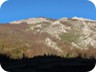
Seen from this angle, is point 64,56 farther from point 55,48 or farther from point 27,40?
point 27,40

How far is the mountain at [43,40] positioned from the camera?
1066 cm

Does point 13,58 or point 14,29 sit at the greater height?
point 14,29

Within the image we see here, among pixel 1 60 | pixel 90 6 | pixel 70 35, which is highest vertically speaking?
pixel 90 6

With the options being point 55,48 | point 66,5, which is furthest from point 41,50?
point 66,5

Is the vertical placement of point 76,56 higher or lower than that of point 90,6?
lower

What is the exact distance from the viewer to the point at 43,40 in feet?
35.1

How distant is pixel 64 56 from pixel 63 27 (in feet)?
2.35

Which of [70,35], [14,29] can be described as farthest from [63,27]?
[14,29]

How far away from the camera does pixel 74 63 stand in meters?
11.0

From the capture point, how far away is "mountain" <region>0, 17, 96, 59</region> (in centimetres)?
1066

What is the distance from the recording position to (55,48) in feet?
35.3

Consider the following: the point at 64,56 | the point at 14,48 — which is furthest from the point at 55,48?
the point at 14,48

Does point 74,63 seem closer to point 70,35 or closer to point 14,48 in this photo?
point 70,35

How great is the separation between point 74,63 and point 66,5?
140 centimetres
